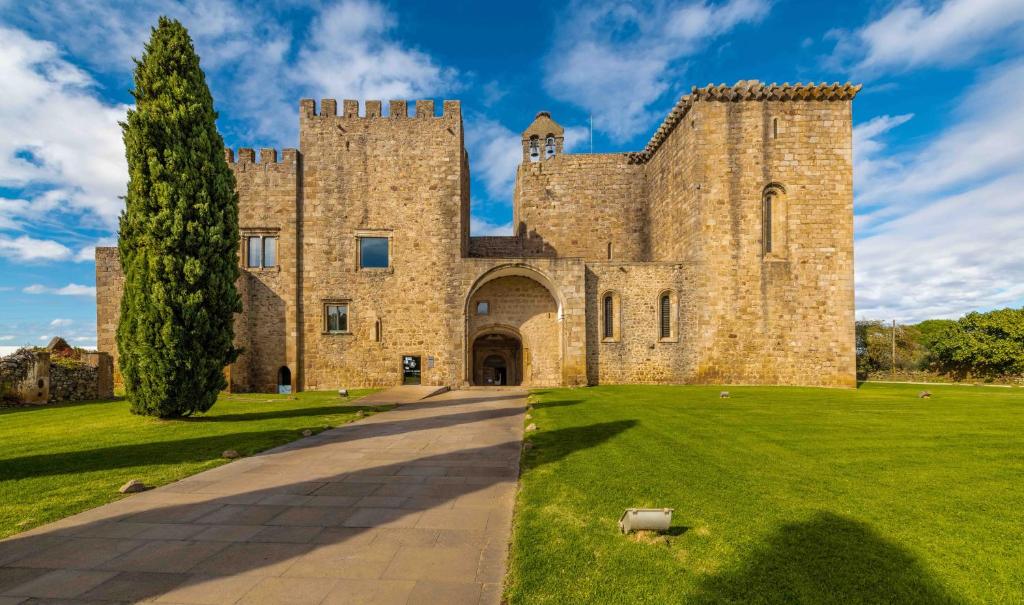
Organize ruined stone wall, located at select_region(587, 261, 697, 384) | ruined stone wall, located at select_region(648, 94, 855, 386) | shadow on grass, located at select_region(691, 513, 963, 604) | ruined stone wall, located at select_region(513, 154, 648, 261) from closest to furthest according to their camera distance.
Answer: shadow on grass, located at select_region(691, 513, 963, 604), ruined stone wall, located at select_region(648, 94, 855, 386), ruined stone wall, located at select_region(587, 261, 697, 384), ruined stone wall, located at select_region(513, 154, 648, 261)

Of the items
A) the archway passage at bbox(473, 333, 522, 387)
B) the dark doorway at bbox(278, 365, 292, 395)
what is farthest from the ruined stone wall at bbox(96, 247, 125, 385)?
the archway passage at bbox(473, 333, 522, 387)

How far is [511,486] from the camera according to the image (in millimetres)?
6316

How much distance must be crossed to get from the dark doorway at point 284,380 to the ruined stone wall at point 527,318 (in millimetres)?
8890

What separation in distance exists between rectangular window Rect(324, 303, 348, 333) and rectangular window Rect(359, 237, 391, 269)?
2.20 m

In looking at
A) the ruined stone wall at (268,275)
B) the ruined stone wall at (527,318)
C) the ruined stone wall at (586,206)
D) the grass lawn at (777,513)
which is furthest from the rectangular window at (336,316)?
the grass lawn at (777,513)

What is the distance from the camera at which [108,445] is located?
29.6 ft

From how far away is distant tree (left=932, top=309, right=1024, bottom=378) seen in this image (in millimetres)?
26328

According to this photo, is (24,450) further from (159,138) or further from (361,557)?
(361,557)

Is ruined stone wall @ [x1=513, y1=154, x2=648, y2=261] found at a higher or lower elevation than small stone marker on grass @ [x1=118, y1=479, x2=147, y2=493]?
higher

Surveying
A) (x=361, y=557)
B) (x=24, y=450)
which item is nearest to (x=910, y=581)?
(x=361, y=557)

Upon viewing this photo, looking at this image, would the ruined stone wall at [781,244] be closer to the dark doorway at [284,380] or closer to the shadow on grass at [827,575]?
the shadow on grass at [827,575]

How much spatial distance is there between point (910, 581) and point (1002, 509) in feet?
8.89

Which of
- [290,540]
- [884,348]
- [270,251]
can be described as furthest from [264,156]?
[884,348]

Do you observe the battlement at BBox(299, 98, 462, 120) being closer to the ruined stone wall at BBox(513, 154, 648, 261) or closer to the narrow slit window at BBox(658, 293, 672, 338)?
the ruined stone wall at BBox(513, 154, 648, 261)
